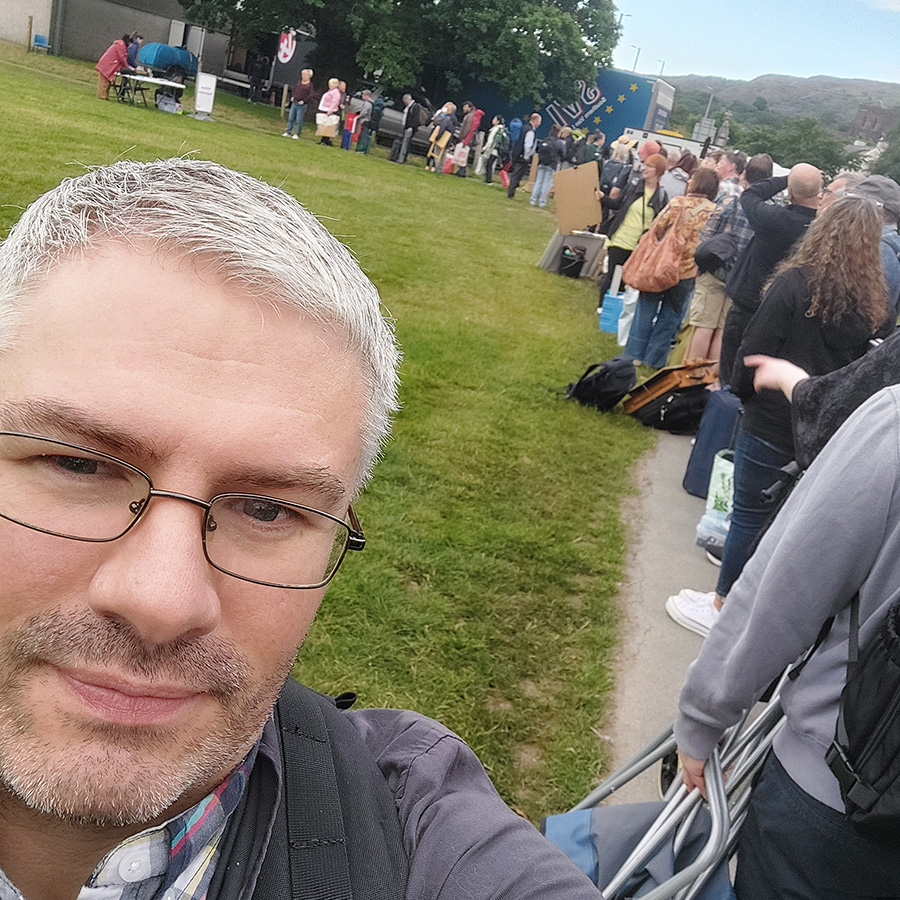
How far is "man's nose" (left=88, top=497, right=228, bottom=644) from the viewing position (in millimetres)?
1066

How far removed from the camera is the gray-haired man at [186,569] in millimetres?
1091

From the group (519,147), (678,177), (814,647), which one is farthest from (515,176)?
(814,647)

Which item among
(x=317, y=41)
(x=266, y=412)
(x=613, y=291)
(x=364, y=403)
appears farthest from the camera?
(x=317, y=41)

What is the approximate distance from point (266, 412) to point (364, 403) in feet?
0.77

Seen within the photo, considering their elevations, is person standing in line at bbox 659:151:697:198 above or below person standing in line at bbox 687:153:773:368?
above

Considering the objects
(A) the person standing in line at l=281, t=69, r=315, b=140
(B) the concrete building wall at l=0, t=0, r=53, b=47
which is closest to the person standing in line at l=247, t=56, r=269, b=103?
(B) the concrete building wall at l=0, t=0, r=53, b=47

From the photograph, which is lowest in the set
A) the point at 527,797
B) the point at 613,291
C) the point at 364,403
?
the point at 527,797

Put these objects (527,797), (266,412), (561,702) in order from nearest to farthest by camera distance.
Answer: (266,412)
(527,797)
(561,702)

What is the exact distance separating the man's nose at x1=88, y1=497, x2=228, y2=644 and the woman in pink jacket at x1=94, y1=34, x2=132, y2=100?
22.1m

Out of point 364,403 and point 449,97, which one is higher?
point 449,97

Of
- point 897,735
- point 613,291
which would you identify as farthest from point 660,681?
point 613,291

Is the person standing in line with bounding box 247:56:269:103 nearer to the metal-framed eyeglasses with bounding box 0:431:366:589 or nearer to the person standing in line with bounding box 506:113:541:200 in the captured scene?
the person standing in line with bounding box 506:113:541:200

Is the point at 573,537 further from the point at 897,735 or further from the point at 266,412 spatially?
the point at 266,412

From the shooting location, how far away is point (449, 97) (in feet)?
123
